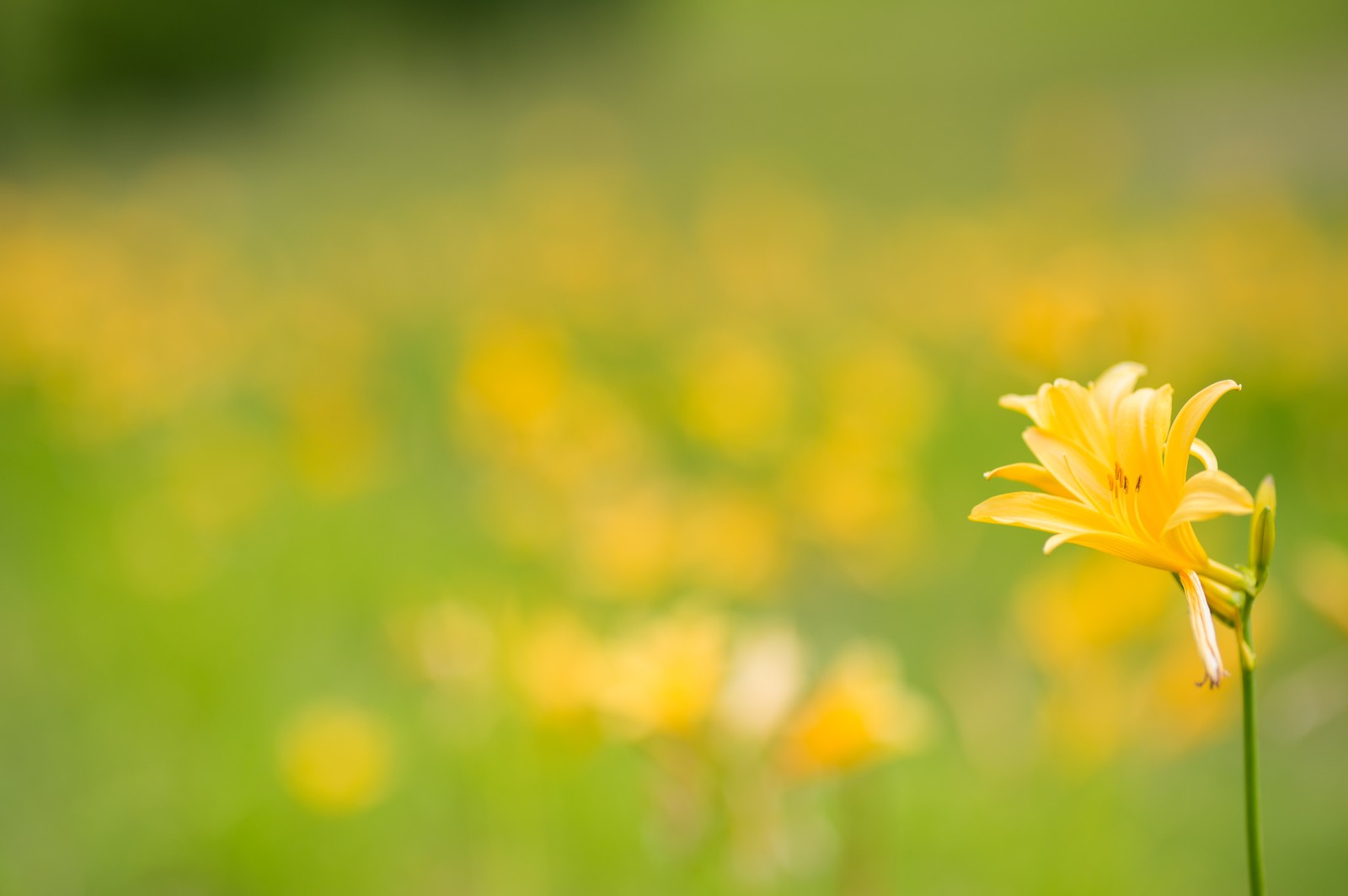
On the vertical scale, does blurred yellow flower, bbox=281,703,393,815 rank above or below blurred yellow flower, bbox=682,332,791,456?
below

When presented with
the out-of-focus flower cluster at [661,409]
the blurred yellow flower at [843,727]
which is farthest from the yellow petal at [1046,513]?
the blurred yellow flower at [843,727]

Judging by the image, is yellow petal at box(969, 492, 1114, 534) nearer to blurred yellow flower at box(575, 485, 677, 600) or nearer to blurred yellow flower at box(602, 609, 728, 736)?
blurred yellow flower at box(602, 609, 728, 736)

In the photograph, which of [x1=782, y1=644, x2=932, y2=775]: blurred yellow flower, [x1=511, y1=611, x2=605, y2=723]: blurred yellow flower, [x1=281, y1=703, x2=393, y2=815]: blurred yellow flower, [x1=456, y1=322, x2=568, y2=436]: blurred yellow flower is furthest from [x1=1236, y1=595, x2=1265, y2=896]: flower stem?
[x1=456, y1=322, x2=568, y2=436]: blurred yellow flower

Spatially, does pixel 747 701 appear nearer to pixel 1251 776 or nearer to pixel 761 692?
pixel 761 692

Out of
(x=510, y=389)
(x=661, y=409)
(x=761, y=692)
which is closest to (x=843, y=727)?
(x=761, y=692)

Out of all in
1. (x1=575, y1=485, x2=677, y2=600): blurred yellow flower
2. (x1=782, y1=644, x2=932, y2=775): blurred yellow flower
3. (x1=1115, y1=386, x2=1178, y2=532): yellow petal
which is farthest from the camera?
(x1=575, y1=485, x2=677, y2=600): blurred yellow flower

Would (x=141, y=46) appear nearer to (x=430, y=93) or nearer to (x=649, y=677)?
(x=430, y=93)
